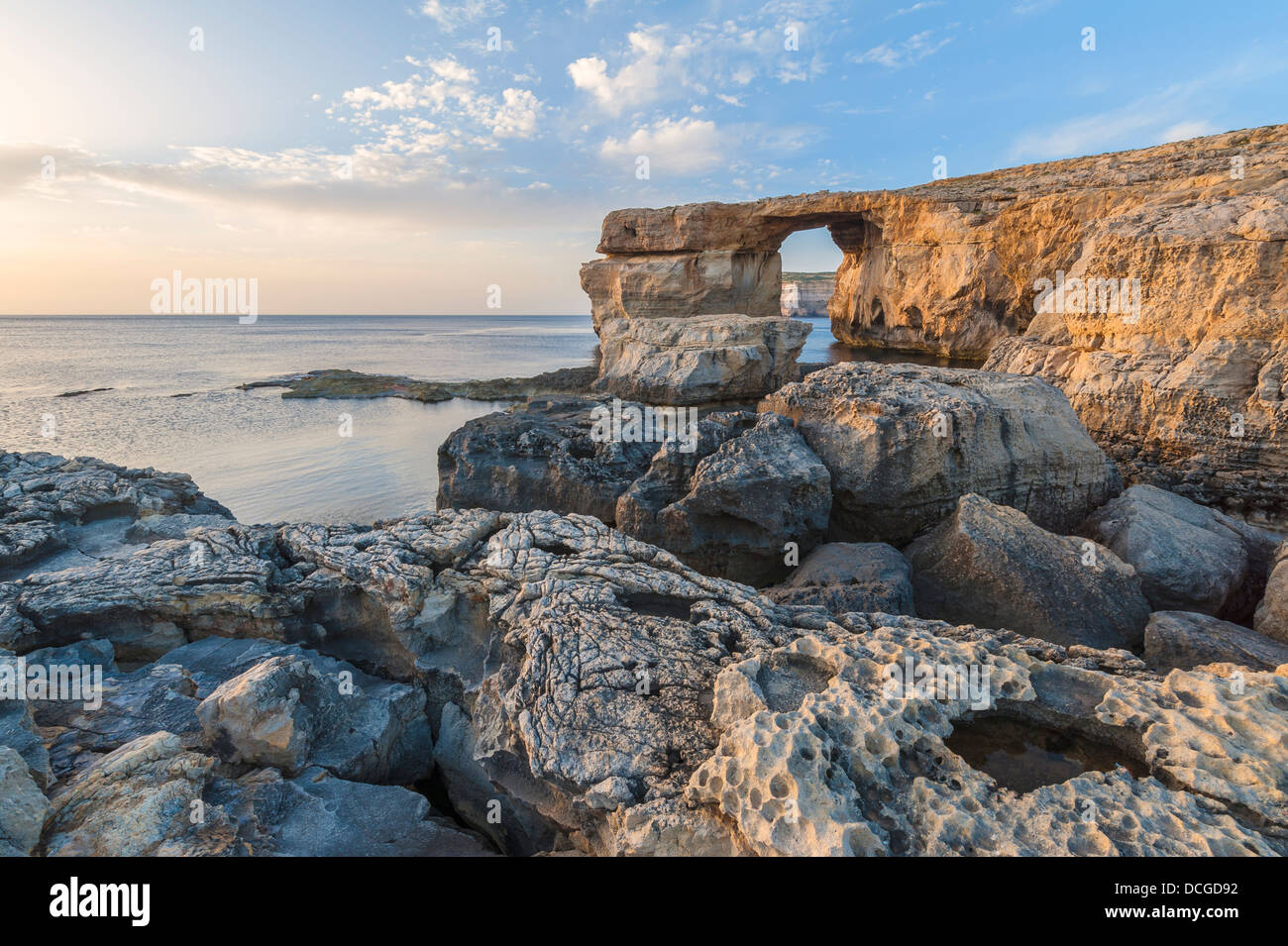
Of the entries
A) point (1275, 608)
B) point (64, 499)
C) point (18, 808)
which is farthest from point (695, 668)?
point (64, 499)

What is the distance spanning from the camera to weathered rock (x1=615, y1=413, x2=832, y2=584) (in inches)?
281

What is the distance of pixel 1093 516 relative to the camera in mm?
7566

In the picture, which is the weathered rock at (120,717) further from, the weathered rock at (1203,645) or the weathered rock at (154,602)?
the weathered rock at (1203,645)

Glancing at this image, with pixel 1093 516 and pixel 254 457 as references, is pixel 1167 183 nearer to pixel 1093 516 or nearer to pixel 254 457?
pixel 1093 516

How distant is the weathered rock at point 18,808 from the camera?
2.82 metres

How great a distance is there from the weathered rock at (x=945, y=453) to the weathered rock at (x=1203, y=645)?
2489mm

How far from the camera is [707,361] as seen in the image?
14.8 meters

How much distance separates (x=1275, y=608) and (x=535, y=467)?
9.03 metres

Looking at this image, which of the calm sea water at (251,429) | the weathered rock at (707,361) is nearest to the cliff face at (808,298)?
the calm sea water at (251,429)

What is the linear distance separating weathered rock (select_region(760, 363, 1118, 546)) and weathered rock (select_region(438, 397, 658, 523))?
307cm

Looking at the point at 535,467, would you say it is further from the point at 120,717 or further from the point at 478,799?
the point at 120,717

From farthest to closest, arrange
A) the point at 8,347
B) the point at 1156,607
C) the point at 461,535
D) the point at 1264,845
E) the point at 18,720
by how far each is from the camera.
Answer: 1. the point at 8,347
2. the point at 1156,607
3. the point at 461,535
4. the point at 18,720
5. the point at 1264,845
